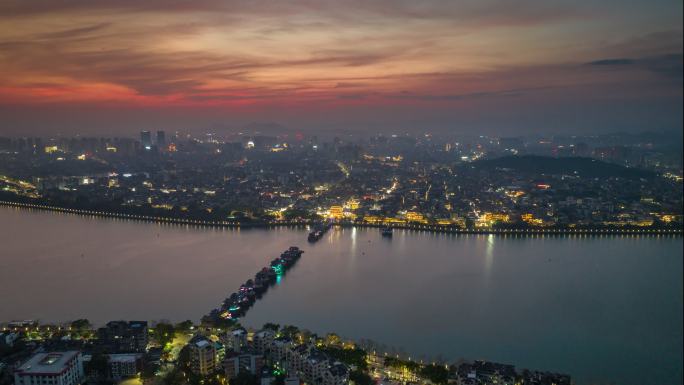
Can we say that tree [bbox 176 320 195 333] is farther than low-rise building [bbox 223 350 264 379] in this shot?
Yes

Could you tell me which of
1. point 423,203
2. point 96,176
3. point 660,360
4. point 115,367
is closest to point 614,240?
point 423,203

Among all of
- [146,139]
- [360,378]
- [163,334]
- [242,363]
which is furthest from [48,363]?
[146,139]

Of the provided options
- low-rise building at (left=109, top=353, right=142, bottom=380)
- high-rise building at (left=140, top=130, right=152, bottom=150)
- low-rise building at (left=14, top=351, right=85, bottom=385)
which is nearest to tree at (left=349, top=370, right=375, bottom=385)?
low-rise building at (left=109, top=353, right=142, bottom=380)

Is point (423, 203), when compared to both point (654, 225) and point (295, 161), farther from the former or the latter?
point (295, 161)

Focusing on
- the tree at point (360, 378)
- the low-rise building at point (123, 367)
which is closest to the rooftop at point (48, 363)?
the low-rise building at point (123, 367)

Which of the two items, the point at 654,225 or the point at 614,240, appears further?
the point at 654,225

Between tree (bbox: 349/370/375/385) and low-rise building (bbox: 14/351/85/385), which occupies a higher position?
low-rise building (bbox: 14/351/85/385)

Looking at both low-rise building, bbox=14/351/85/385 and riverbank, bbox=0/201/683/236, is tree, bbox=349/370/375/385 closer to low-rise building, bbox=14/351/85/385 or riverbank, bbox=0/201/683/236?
low-rise building, bbox=14/351/85/385

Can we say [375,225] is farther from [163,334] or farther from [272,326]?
[163,334]
